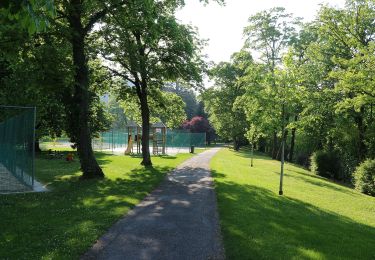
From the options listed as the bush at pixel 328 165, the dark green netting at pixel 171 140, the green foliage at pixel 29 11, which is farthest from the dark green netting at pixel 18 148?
the dark green netting at pixel 171 140

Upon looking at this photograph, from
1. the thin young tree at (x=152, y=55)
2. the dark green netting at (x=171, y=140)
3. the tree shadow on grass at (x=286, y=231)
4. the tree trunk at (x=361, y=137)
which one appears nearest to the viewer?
the tree shadow on grass at (x=286, y=231)

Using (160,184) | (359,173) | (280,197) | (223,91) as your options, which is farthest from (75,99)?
(223,91)

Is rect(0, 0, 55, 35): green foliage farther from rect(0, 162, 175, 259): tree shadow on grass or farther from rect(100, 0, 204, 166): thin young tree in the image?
rect(100, 0, 204, 166): thin young tree

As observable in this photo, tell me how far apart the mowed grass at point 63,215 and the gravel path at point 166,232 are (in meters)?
0.39

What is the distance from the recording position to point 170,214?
10352mm

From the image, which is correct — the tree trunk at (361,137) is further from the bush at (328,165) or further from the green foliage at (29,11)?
the green foliage at (29,11)

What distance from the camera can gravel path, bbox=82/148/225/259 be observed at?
23.1 feet

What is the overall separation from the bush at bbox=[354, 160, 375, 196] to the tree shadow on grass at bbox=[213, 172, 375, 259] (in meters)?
10.8

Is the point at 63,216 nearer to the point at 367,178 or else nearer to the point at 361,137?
the point at 367,178

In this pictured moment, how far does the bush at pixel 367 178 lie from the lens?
2236 centimetres

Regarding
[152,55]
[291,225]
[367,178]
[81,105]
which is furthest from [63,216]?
[367,178]

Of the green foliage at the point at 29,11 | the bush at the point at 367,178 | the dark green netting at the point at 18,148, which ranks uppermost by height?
the green foliage at the point at 29,11

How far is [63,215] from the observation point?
9.98 meters

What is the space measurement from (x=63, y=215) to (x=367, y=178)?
1940 centimetres
